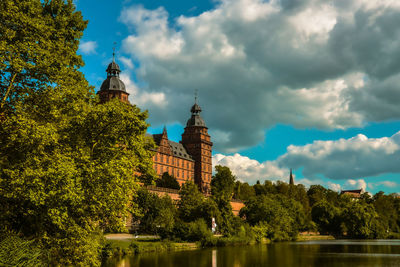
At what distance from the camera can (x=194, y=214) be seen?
1957 inches

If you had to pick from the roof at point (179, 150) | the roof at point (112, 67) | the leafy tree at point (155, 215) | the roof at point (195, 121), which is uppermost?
the roof at point (112, 67)

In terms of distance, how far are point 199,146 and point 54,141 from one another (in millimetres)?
87113

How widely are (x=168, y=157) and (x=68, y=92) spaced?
73572mm

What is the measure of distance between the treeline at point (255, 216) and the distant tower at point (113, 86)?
83.4ft

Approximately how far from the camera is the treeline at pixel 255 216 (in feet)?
145

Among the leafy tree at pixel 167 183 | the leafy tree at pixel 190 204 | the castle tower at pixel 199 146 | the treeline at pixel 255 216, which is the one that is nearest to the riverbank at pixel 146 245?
the treeline at pixel 255 216

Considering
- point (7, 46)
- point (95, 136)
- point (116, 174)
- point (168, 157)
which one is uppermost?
point (168, 157)

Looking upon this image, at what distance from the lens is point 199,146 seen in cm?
10100

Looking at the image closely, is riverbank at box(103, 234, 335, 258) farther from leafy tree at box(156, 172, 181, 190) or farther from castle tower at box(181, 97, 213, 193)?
castle tower at box(181, 97, 213, 193)

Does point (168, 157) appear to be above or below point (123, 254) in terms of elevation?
above

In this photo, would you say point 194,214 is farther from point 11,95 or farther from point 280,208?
point 11,95

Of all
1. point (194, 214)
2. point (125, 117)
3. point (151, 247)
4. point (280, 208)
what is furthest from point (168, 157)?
point (125, 117)

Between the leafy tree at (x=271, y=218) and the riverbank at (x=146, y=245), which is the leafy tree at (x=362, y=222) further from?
the riverbank at (x=146, y=245)

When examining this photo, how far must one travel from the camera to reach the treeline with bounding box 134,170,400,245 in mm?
44062
